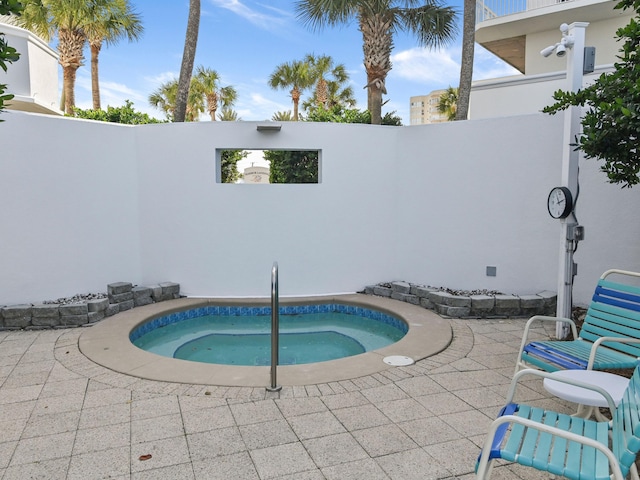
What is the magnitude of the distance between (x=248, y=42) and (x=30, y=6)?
38.7 feet

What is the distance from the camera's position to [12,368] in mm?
4934

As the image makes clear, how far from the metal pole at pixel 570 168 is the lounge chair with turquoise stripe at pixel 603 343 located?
1.45 m

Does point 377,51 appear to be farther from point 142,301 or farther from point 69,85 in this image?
point 69,85

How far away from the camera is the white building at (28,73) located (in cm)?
1036

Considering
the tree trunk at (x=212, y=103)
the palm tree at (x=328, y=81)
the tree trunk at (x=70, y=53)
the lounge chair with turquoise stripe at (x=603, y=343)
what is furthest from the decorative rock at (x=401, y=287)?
the tree trunk at (x=212, y=103)

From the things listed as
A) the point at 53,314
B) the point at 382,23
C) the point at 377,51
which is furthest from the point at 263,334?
the point at 382,23

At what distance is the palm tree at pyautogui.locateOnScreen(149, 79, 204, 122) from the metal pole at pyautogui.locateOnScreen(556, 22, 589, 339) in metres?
25.4

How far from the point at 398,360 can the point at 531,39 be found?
12.7 meters

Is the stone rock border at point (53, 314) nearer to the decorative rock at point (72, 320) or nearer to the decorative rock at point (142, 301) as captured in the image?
the decorative rock at point (72, 320)

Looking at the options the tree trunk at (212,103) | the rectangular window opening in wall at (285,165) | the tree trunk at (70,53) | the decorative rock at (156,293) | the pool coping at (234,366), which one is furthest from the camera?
the tree trunk at (212,103)

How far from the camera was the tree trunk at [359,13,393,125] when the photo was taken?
11312 millimetres

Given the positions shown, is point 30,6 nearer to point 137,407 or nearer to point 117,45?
point 117,45

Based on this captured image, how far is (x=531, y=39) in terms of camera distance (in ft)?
44.2

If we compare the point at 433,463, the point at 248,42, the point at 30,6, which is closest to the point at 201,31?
the point at 30,6
